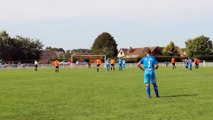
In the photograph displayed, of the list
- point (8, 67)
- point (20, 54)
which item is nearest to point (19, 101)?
point (8, 67)

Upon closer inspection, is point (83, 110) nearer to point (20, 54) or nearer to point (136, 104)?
point (136, 104)

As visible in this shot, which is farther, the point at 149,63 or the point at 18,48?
the point at 18,48

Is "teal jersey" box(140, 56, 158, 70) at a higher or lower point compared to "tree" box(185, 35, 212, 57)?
lower

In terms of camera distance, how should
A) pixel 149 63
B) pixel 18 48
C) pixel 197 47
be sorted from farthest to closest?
pixel 197 47 → pixel 18 48 → pixel 149 63

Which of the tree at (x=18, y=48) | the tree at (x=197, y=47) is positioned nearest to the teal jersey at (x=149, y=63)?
the tree at (x=18, y=48)

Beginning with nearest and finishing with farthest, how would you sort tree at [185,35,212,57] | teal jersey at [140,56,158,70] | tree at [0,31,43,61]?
teal jersey at [140,56,158,70] → tree at [0,31,43,61] → tree at [185,35,212,57]

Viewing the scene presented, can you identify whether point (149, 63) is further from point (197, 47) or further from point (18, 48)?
point (197, 47)

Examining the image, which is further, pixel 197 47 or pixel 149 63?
pixel 197 47

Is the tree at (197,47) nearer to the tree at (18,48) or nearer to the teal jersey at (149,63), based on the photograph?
the tree at (18,48)

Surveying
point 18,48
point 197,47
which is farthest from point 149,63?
point 197,47

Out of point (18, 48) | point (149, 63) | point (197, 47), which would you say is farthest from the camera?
point (197, 47)

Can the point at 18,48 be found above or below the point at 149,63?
above

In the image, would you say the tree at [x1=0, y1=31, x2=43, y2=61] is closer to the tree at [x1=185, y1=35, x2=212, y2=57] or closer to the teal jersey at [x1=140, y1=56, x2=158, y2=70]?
the tree at [x1=185, y1=35, x2=212, y2=57]

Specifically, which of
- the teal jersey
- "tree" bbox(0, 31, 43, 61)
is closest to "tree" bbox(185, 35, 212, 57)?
"tree" bbox(0, 31, 43, 61)
